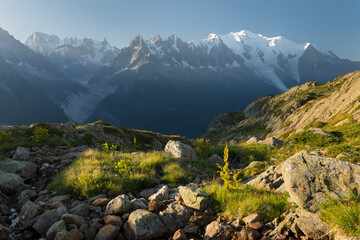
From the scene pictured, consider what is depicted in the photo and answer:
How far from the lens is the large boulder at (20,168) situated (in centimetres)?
960

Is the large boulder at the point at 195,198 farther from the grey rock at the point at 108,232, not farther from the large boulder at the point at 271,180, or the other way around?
the large boulder at the point at 271,180

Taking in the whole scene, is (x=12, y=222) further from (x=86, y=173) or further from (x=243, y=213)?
(x=243, y=213)

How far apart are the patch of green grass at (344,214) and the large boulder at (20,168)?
12294 millimetres

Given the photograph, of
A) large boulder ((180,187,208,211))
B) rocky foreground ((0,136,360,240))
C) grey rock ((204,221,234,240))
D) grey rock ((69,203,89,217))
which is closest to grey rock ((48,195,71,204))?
rocky foreground ((0,136,360,240))

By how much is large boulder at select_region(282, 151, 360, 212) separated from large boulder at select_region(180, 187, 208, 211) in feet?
8.11

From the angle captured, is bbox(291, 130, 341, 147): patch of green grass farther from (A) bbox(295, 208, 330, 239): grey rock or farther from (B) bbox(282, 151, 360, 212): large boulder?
(A) bbox(295, 208, 330, 239): grey rock

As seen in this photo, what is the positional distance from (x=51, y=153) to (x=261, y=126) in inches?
4388

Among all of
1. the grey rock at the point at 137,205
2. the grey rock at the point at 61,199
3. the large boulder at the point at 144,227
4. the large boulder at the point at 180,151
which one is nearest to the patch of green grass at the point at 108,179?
the grey rock at the point at 61,199

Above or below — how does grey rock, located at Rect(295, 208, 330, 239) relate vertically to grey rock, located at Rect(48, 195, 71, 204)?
above

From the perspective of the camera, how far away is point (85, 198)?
6.96m

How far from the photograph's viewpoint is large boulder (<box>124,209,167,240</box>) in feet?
16.5

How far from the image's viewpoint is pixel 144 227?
5.12 meters

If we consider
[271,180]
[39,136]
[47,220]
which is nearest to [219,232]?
[271,180]

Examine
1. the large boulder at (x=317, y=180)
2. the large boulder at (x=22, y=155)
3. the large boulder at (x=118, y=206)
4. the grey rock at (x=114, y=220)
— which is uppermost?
the large boulder at (x=317, y=180)
